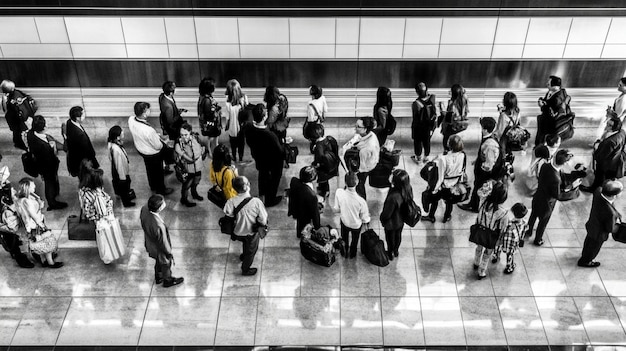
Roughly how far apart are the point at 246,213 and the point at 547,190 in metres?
3.84

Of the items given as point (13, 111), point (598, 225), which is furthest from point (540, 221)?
point (13, 111)

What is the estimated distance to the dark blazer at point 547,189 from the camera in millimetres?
7410

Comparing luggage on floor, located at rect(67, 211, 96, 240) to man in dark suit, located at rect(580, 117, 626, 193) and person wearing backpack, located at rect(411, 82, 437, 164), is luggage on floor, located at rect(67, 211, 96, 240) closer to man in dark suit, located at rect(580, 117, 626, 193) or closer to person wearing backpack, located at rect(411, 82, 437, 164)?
person wearing backpack, located at rect(411, 82, 437, 164)

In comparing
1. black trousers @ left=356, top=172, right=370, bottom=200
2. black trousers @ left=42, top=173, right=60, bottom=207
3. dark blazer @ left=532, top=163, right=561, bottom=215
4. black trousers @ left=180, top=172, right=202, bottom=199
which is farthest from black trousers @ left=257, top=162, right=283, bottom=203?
dark blazer @ left=532, top=163, right=561, bottom=215

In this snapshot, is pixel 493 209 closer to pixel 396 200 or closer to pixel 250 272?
pixel 396 200

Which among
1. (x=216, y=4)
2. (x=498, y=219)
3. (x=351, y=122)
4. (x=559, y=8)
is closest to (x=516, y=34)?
(x=559, y=8)

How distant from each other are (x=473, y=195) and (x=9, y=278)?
6.48 metres

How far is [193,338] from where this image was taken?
274 inches

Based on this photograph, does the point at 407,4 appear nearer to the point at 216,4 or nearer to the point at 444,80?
the point at 444,80

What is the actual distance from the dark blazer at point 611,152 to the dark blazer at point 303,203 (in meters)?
4.27

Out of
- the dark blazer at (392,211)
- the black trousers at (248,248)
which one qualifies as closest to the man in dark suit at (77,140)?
the black trousers at (248,248)

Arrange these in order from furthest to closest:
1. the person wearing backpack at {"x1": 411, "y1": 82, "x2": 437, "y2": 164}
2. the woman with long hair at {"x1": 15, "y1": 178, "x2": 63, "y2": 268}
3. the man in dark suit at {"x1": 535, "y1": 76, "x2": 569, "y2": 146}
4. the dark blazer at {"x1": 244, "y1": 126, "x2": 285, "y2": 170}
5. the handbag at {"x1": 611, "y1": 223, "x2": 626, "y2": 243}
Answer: the man in dark suit at {"x1": 535, "y1": 76, "x2": 569, "y2": 146}
the person wearing backpack at {"x1": 411, "y1": 82, "x2": 437, "y2": 164}
the dark blazer at {"x1": 244, "y1": 126, "x2": 285, "y2": 170}
the handbag at {"x1": 611, "y1": 223, "x2": 626, "y2": 243}
the woman with long hair at {"x1": 15, "y1": 178, "x2": 63, "y2": 268}

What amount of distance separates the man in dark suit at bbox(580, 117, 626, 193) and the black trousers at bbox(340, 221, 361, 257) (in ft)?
12.3

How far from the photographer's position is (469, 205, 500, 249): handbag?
720 centimetres
